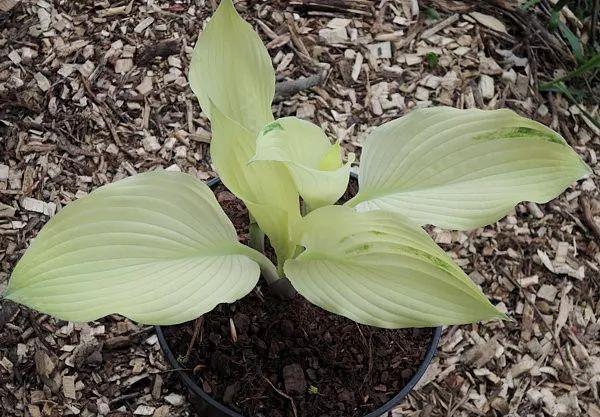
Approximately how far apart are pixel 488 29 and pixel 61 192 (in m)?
1.06

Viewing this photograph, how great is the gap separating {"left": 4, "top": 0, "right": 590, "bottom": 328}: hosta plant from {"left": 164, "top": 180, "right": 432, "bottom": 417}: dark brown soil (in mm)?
103

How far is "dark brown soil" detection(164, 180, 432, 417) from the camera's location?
1.11 m

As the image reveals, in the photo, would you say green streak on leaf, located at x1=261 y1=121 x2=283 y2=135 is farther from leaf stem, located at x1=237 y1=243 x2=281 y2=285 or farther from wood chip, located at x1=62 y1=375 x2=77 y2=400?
wood chip, located at x1=62 y1=375 x2=77 y2=400

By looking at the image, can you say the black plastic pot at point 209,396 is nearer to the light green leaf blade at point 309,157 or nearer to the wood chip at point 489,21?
the light green leaf blade at point 309,157

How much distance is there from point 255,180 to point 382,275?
23 centimetres

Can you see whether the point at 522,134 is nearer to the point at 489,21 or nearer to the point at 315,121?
the point at 315,121

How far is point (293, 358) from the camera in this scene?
3.71 ft

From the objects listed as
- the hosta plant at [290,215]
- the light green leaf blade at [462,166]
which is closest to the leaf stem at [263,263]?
the hosta plant at [290,215]

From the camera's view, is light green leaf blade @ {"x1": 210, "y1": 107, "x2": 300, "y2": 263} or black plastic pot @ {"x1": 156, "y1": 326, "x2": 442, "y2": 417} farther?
black plastic pot @ {"x1": 156, "y1": 326, "x2": 442, "y2": 417}

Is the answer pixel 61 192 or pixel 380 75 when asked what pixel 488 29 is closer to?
pixel 380 75

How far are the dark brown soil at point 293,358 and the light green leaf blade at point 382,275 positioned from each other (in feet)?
0.83

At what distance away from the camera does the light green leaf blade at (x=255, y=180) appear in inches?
35.8

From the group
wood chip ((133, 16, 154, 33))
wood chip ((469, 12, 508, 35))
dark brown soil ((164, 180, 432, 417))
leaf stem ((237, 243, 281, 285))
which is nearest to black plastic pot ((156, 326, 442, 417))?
dark brown soil ((164, 180, 432, 417))

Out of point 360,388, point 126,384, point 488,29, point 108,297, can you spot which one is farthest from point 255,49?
point 488,29
